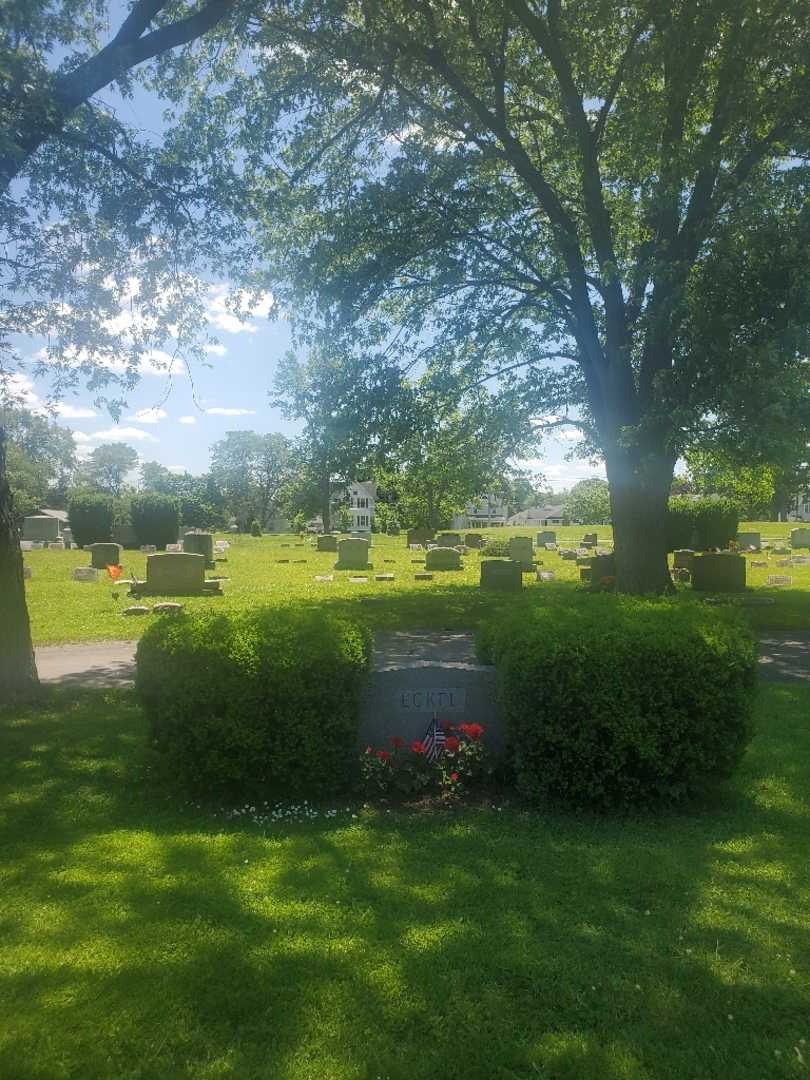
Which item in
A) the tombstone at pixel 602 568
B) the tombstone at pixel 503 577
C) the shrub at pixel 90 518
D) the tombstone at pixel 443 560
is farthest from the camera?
the shrub at pixel 90 518

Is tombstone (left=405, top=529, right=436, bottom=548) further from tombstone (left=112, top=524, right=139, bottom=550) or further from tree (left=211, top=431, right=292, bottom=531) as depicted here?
tree (left=211, top=431, right=292, bottom=531)

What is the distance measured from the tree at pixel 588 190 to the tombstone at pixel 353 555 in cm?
1400

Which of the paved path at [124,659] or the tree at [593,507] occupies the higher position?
the tree at [593,507]

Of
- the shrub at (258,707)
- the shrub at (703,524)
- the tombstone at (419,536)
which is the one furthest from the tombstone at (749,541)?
the shrub at (258,707)

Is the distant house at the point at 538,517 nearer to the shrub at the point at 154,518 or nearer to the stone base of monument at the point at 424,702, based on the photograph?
the shrub at the point at 154,518

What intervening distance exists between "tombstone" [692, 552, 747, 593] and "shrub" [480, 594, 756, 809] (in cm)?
1589

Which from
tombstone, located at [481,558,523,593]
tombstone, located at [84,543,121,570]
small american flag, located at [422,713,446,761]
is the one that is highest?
tombstone, located at [84,543,121,570]

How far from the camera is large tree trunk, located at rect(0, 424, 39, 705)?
27.6 ft

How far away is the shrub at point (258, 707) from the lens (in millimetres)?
5535

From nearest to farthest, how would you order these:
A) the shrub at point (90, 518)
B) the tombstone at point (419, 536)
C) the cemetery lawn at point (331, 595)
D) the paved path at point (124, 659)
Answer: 1. the paved path at point (124, 659)
2. the cemetery lawn at point (331, 595)
3. the shrub at point (90, 518)
4. the tombstone at point (419, 536)

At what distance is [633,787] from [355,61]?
13190 mm

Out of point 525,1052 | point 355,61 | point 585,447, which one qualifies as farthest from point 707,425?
point 525,1052

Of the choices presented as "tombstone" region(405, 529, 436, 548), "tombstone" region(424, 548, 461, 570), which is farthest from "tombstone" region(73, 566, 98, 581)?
"tombstone" region(405, 529, 436, 548)

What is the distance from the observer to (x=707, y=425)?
1323cm
